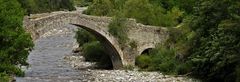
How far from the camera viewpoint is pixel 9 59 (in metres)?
33.7

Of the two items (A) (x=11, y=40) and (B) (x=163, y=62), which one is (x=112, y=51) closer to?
(B) (x=163, y=62)

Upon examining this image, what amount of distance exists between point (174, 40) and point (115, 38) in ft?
18.4

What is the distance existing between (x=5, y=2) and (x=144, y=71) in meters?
15.4

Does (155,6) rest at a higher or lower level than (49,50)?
higher

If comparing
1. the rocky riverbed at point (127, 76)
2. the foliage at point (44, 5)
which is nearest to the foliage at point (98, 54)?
the rocky riverbed at point (127, 76)

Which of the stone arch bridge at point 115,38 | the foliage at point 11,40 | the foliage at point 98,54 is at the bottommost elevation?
the foliage at point 98,54

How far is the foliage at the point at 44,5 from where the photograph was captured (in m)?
92.7

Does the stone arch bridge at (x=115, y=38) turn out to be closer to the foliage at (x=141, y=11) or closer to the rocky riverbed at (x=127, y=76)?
the rocky riverbed at (x=127, y=76)

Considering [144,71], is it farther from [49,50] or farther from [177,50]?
[49,50]

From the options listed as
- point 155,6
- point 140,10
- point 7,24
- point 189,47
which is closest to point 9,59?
point 7,24

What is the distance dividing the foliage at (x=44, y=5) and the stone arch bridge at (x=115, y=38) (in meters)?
39.9

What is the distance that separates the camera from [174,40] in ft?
172

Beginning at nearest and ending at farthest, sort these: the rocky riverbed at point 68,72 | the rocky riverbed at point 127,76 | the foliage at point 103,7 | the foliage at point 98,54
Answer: the rocky riverbed at point 127,76 → the rocky riverbed at point 68,72 → the foliage at point 98,54 → the foliage at point 103,7

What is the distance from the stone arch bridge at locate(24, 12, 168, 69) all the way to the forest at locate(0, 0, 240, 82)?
0.56 meters
